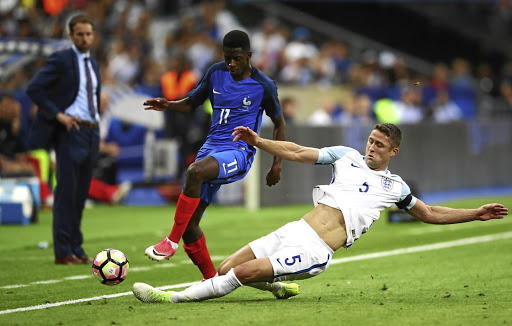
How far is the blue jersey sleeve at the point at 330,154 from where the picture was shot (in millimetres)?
7637

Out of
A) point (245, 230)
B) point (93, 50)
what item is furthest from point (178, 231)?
point (93, 50)

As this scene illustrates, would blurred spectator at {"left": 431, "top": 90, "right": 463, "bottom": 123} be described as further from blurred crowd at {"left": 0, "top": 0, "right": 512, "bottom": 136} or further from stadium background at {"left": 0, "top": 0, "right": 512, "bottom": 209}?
stadium background at {"left": 0, "top": 0, "right": 512, "bottom": 209}

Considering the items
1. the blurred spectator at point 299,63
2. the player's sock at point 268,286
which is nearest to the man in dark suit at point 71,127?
the player's sock at point 268,286

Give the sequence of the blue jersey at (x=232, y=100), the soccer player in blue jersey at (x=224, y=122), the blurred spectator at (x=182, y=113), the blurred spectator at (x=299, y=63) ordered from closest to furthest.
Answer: the soccer player in blue jersey at (x=224, y=122) < the blue jersey at (x=232, y=100) < the blurred spectator at (x=182, y=113) < the blurred spectator at (x=299, y=63)

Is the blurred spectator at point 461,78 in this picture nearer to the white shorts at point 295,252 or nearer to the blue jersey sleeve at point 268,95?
the blue jersey sleeve at point 268,95

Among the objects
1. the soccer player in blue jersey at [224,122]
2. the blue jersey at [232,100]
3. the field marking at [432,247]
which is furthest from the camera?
the field marking at [432,247]

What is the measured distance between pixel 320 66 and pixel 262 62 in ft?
6.97

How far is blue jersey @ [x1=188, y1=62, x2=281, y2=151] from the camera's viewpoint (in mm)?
8477

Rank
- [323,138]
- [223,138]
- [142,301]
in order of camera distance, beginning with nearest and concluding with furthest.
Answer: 1. [142,301]
2. [223,138]
3. [323,138]

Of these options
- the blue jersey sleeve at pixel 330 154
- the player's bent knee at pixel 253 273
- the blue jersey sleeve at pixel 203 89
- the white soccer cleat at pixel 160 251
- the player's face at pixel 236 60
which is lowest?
the player's bent knee at pixel 253 273

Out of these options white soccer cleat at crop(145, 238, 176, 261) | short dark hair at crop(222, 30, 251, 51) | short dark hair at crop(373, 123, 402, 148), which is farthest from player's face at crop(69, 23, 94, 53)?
short dark hair at crop(373, 123, 402, 148)

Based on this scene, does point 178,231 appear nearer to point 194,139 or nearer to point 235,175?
point 235,175

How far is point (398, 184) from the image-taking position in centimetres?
786

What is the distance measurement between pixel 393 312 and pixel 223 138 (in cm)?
227
